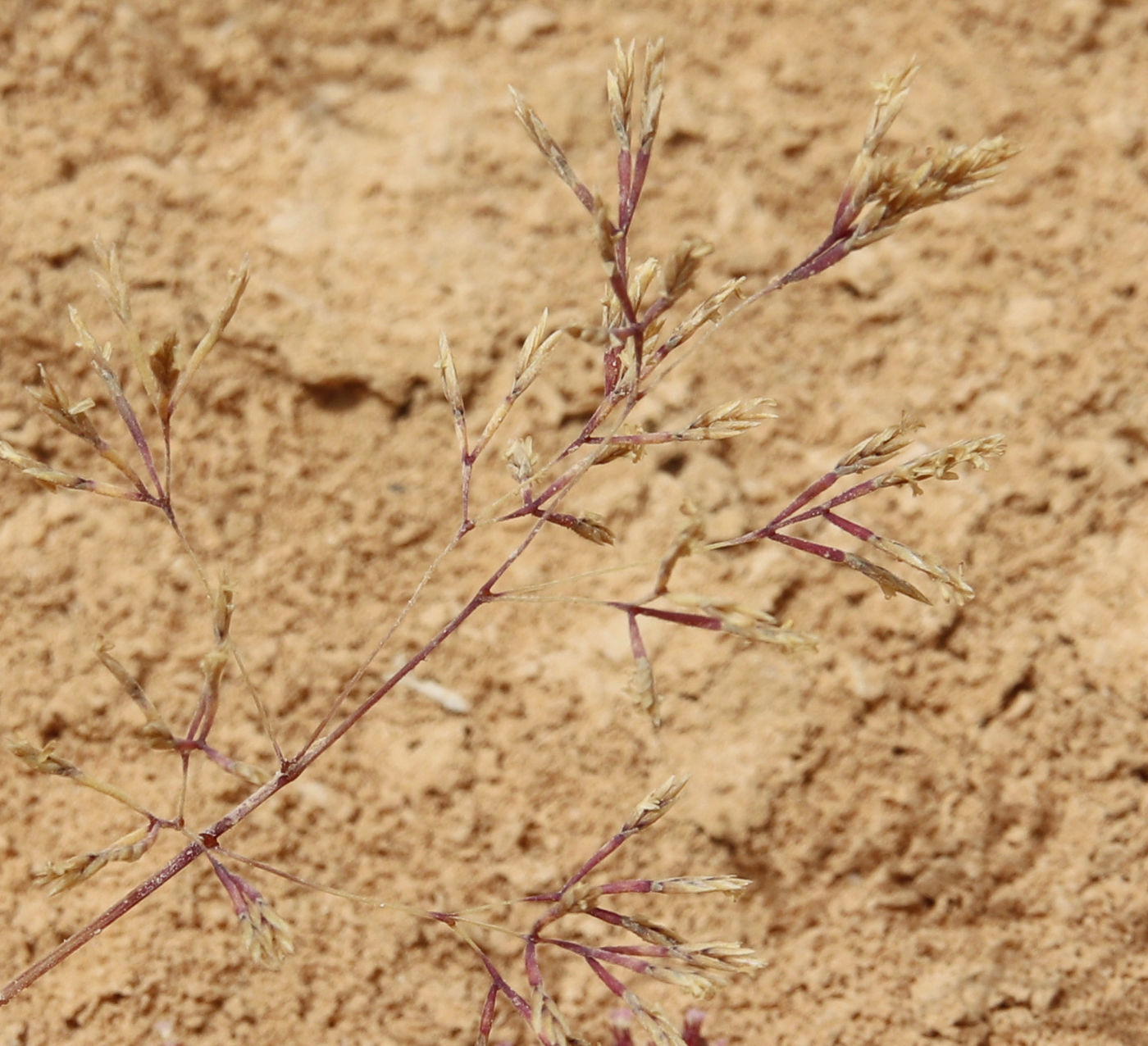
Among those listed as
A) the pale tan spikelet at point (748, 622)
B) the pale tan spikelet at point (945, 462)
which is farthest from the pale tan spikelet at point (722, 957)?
the pale tan spikelet at point (945, 462)

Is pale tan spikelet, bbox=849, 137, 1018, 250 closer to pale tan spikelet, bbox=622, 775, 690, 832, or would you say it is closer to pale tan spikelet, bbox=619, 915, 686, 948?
pale tan spikelet, bbox=622, 775, 690, 832

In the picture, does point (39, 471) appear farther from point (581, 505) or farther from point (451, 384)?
point (581, 505)

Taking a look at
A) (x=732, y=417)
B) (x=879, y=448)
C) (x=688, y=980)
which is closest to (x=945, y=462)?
(x=879, y=448)

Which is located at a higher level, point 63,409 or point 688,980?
point 63,409

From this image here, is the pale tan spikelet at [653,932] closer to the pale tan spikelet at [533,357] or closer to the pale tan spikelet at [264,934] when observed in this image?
the pale tan spikelet at [264,934]

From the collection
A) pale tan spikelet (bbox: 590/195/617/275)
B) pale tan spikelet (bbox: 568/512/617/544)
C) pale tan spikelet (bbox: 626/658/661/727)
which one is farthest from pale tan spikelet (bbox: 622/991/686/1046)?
pale tan spikelet (bbox: 590/195/617/275)

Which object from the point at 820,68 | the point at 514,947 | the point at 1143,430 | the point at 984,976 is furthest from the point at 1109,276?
the point at 514,947
